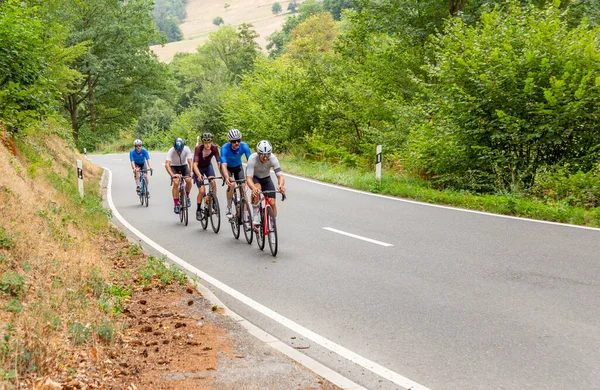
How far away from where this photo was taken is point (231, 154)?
37.0ft

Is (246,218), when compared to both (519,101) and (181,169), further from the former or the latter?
(519,101)

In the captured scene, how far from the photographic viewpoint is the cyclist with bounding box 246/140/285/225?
31.6 feet

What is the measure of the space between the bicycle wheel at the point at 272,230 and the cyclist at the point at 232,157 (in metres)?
1.52

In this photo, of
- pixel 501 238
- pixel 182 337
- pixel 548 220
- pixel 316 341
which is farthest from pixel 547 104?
pixel 182 337

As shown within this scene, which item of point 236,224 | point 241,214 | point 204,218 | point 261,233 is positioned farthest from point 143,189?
point 261,233

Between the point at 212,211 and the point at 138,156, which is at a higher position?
the point at 138,156

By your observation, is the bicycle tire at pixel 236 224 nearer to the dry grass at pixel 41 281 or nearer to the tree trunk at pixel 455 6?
the dry grass at pixel 41 281

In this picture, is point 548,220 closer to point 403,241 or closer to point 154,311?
point 403,241

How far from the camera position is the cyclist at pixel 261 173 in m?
9.63

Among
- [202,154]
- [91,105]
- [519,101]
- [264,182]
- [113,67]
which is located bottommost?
[264,182]

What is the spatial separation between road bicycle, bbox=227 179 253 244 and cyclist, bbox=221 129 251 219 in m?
0.14

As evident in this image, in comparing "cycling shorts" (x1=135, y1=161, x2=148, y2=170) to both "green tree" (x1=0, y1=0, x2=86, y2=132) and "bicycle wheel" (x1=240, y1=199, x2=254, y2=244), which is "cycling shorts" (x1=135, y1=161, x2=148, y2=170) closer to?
"green tree" (x1=0, y1=0, x2=86, y2=132)

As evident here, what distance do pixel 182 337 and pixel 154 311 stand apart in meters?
1.02

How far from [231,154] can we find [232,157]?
84 mm
